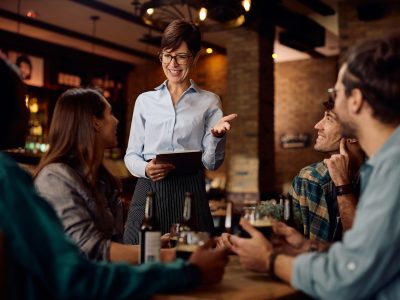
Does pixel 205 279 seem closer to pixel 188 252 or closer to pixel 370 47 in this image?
pixel 188 252

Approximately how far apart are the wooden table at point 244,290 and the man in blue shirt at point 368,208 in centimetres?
5

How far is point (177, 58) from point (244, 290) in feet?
4.90

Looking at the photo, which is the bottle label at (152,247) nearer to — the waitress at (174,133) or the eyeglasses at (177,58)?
the waitress at (174,133)

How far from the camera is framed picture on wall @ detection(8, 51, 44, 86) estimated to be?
9.69 metres

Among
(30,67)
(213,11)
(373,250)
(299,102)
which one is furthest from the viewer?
(299,102)

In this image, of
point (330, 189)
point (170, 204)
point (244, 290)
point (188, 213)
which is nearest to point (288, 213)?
point (188, 213)

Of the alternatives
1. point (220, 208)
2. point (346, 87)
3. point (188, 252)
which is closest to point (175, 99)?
point (188, 252)

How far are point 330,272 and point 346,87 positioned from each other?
0.48m

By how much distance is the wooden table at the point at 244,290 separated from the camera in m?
1.43

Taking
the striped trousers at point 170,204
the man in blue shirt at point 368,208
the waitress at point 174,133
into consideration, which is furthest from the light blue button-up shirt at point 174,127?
the man in blue shirt at point 368,208

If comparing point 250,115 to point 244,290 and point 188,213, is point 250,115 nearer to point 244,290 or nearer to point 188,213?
point 188,213

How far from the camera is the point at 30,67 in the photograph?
9945mm

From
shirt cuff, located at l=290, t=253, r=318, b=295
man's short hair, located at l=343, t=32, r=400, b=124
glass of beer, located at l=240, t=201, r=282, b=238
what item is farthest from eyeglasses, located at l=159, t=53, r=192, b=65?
shirt cuff, located at l=290, t=253, r=318, b=295

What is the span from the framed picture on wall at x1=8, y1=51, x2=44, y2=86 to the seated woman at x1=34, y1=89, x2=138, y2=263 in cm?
821
